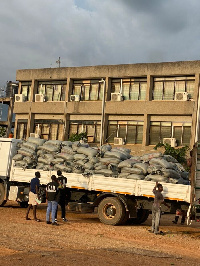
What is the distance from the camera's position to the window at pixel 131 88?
3809 centimetres

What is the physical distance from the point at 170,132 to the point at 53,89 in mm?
12218

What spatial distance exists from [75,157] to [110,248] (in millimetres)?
6722

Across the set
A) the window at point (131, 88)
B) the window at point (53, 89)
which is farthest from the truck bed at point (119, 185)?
the window at point (53, 89)

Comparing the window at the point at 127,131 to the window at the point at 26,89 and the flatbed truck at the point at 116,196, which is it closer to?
the window at the point at 26,89

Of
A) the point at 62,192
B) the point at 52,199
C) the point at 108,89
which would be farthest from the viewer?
the point at 108,89

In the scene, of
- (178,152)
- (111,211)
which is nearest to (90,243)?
(111,211)

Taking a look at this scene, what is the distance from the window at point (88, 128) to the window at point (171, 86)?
18.2 feet

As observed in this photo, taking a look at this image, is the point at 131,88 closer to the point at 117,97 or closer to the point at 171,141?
the point at 117,97

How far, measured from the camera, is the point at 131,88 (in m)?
38.7

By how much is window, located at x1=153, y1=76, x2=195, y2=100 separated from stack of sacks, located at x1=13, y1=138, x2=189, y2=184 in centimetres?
1955

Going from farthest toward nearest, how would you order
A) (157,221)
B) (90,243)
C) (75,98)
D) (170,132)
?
(75,98), (170,132), (157,221), (90,243)

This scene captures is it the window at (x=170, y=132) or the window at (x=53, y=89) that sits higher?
the window at (x=53, y=89)

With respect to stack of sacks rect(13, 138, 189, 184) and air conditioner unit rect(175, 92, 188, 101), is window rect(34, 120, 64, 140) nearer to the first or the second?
air conditioner unit rect(175, 92, 188, 101)

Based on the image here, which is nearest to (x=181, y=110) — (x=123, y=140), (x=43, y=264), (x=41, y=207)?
(x=123, y=140)
